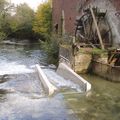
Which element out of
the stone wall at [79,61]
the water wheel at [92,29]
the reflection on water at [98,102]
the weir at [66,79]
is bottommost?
the reflection on water at [98,102]

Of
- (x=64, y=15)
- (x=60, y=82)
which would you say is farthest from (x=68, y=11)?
(x=60, y=82)

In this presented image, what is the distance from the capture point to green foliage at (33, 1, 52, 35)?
38378 mm

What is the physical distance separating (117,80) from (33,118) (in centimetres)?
631

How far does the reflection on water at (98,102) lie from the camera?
10031mm

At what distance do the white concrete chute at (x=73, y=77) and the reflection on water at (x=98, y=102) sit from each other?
0.32 metres

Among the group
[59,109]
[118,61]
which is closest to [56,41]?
[118,61]

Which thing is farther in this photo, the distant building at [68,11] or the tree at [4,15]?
the tree at [4,15]

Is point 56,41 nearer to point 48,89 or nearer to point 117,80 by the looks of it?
point 117,80

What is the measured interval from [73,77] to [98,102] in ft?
10.6

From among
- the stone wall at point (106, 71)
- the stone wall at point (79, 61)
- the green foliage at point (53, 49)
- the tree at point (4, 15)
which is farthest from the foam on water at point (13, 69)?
the tree at point (4, 15)

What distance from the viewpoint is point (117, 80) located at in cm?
1481

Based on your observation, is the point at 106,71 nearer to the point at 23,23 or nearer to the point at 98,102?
the point at 98,102

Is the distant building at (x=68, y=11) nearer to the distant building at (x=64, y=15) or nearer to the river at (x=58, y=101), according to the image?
the distant building at (x=64, y=15)

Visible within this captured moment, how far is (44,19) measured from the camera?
3919cm
